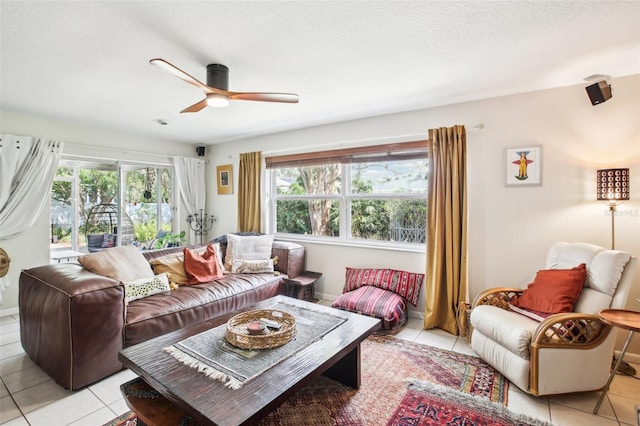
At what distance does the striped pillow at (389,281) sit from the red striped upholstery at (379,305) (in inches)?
3.0

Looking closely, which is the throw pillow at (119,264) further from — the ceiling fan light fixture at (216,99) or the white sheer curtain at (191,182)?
the white sheer curtain at (191,182)

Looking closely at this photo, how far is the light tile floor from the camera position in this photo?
181cm

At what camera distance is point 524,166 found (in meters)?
2.86

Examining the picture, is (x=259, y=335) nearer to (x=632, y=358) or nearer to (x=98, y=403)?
(x=98, y=403)

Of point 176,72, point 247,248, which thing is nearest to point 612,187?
point 176,72

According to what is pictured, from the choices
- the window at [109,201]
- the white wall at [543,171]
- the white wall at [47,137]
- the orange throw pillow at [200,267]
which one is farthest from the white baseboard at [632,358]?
the white wall at [47,137]

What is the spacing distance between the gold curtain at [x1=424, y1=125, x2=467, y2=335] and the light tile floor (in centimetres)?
105

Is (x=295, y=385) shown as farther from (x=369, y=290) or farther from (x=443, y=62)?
(x=443, y=62)

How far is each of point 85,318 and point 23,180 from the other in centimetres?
250

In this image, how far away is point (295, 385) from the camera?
1379 mm

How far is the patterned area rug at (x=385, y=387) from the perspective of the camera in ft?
5.99

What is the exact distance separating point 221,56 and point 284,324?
186 cm

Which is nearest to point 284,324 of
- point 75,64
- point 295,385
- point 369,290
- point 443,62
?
point 295,385

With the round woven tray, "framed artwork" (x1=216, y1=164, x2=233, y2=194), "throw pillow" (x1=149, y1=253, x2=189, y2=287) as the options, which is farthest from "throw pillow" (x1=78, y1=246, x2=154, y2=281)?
"framed artwork" (x1=216, y1=164, x2=233, y2=194)
